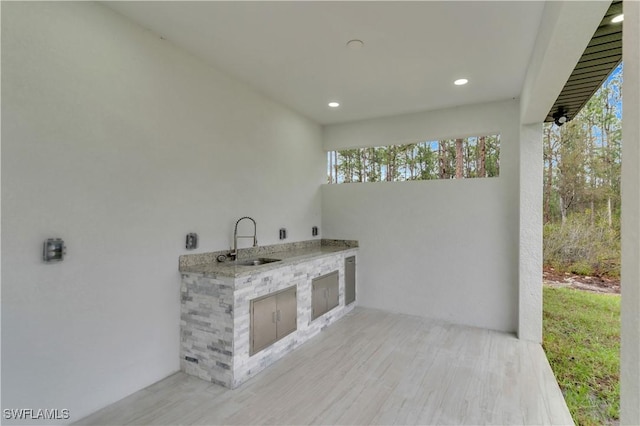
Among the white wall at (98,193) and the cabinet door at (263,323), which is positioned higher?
the white wall at (98,193)

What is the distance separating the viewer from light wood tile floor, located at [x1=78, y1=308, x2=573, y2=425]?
2250 mm

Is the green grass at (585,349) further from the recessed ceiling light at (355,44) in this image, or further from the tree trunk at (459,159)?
the recessed ceiling light at (355,44)

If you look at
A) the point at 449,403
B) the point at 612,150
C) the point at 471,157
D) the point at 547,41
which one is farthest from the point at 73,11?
A: the point at 612,150

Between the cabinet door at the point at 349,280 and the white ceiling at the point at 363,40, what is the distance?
7.53 ft

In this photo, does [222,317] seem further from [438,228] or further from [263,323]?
[438,228]

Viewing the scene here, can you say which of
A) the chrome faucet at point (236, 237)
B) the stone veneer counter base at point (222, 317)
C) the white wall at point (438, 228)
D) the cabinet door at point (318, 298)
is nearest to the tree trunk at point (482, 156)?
the white wall at point (438, 228)

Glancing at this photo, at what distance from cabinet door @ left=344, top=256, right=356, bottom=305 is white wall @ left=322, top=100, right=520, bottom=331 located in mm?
157

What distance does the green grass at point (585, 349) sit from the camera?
2566 millimetres

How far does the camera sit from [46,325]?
6.60 feet

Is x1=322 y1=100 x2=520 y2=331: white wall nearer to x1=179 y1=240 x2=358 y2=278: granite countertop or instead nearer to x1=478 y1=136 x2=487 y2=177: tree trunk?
x1=478 y1=136 x2=487 y2=177: tree trunk

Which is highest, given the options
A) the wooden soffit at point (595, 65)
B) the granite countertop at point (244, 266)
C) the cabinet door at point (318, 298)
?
the wooden soffit at point (595, 65)

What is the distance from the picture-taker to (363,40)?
8.85 feet

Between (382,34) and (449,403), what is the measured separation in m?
2.96

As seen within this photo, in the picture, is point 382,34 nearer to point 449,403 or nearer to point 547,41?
point 547,41
